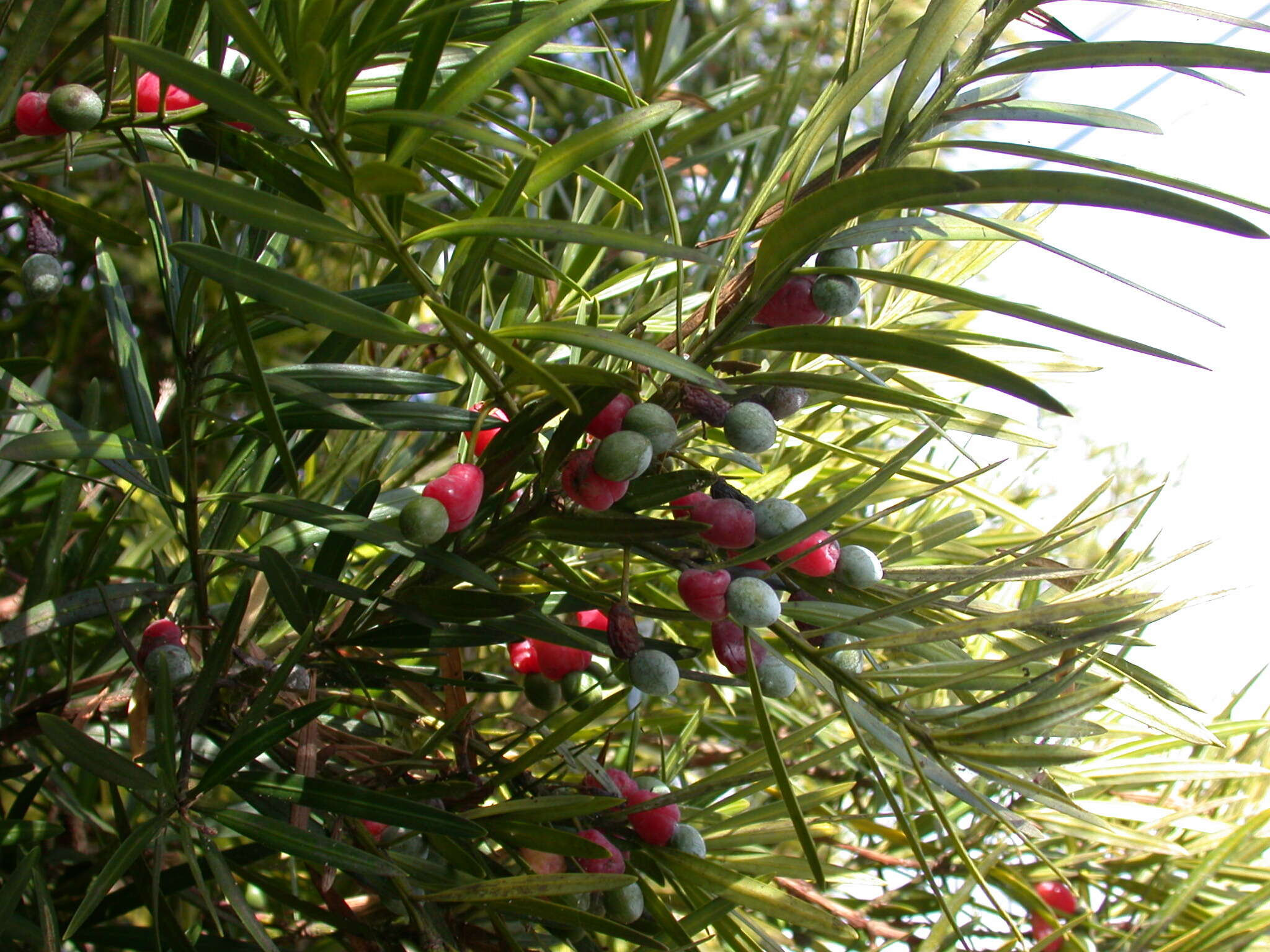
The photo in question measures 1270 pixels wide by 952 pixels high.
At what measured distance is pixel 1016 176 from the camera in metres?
0.34

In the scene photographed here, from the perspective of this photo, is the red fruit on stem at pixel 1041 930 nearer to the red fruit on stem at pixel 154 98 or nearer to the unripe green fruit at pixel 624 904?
the unripe green fruit at pixel 624 904

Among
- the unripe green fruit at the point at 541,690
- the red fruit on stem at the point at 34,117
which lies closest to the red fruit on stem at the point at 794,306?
the unripe green fruit at the point at 541,690

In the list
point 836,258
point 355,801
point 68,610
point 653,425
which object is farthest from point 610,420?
point 68,610

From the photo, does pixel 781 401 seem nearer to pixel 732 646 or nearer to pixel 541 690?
pixel 732 646

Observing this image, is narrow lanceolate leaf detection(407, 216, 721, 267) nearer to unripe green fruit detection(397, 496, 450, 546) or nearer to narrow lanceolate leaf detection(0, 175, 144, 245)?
unripe green fruit detection(397, 496, 450, 546)

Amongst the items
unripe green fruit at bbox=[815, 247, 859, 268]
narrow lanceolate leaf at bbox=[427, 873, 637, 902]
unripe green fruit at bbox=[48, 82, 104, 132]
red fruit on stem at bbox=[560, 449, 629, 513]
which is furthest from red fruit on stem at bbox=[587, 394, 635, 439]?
unripe green fruit at bbox=[48, 82, 104, 132]

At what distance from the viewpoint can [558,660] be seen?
25.5 inches

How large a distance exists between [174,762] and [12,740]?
0.77 feet

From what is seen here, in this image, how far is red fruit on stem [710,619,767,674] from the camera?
504 mm

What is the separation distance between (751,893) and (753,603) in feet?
0.67

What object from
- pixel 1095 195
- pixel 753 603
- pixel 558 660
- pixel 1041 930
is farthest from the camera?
pixel 1041 930

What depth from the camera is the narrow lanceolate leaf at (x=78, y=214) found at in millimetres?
529

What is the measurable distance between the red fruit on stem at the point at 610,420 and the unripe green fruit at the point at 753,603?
0.30ft

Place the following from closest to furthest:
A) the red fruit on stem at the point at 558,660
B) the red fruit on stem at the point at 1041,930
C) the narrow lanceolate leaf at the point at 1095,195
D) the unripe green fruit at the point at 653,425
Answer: the narrow lanceolate leaf at the point at 1095,195
the unripe green fruit at the point at 653,425
the red fruit on stem at the point at 558,660
the red fruit on stem at the point at 1041,930
